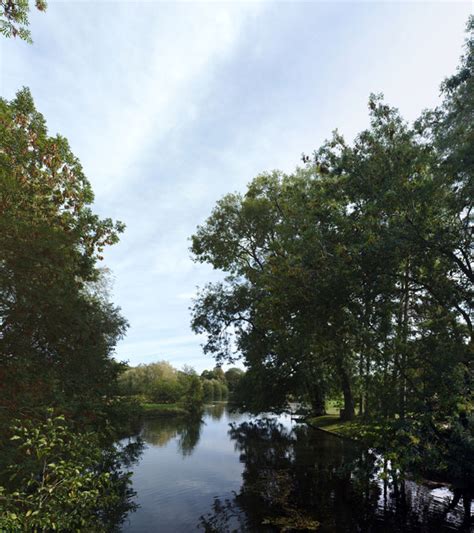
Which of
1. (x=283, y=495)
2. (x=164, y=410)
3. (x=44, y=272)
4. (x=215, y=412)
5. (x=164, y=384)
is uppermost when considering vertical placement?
(x=44, y=272)

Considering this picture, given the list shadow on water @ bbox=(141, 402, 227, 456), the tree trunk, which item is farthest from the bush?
the tree trunk

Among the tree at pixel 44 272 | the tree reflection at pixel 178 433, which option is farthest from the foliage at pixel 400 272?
the tree reflection at pixel 178 433

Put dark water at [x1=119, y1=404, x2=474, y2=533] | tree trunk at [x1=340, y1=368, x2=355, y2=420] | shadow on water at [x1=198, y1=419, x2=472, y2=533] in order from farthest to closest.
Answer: tree trunk at [x1=340, y1=368, x2=355, y2=420] < dark water at [x1=119, y1=404, x2=474, y2=533] < shadow on water at [x1=198, y1=419, x2=472, y2=533]

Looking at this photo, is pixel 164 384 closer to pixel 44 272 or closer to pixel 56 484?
pixel 44 272

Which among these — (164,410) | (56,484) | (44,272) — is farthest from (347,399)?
(56,484)

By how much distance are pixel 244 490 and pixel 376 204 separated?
14496 mm

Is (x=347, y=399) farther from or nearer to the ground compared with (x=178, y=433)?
farther from the ground

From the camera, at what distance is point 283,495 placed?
50.6ft

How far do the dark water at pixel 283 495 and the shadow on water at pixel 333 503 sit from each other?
0.03m

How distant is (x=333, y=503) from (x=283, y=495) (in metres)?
2.22

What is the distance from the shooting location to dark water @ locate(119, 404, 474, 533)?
488 inches

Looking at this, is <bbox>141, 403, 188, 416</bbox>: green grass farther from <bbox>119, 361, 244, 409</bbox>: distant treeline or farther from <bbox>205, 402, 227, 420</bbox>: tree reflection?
<bbox>205, 402, 227, 420</bbox>: tree reflection

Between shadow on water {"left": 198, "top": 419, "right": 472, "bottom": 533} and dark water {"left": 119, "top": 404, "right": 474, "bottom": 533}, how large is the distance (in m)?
0.03

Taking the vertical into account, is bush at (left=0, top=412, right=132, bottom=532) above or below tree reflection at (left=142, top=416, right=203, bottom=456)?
above
